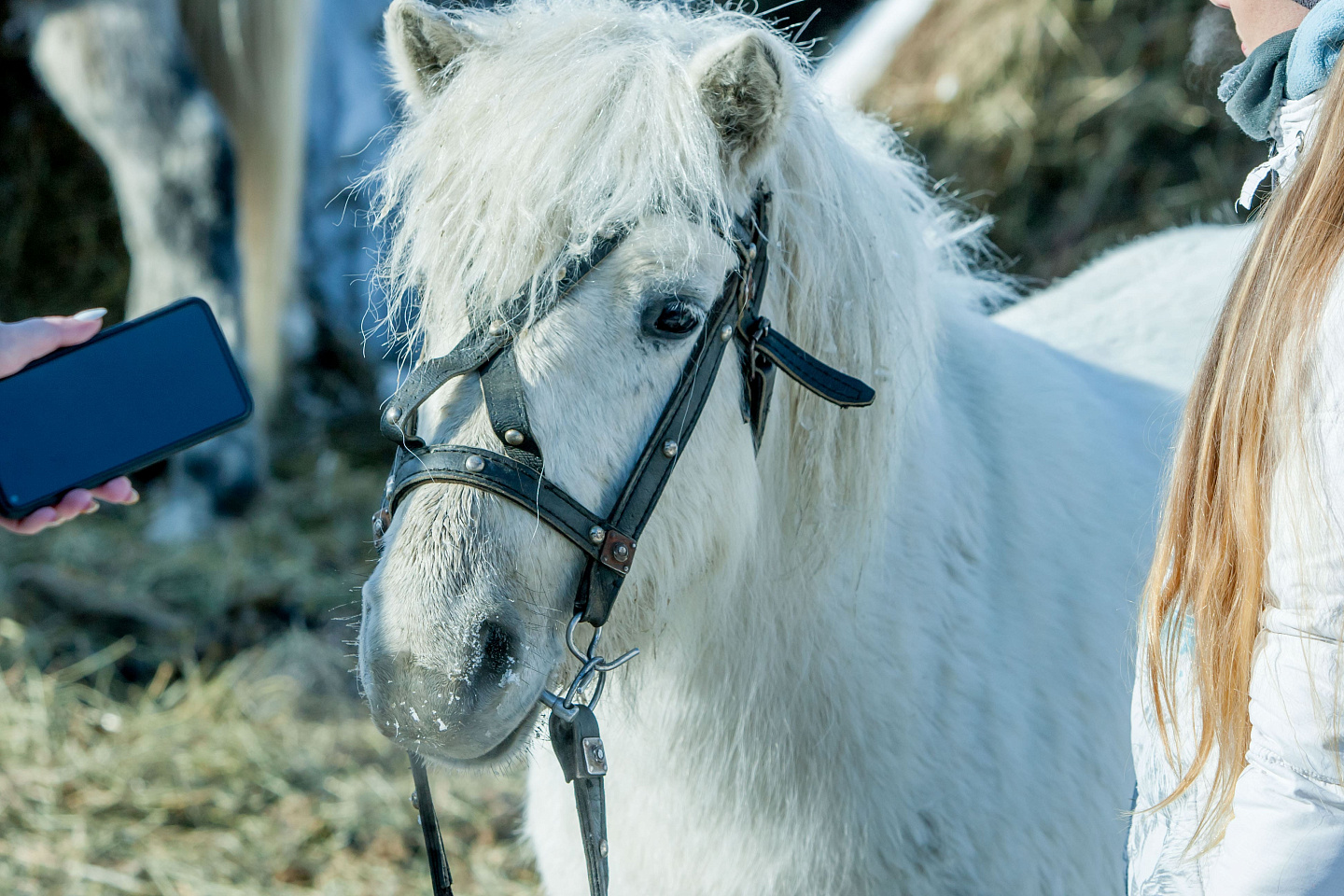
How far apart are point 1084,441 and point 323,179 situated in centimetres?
406

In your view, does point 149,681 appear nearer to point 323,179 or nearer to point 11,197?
point 323,179

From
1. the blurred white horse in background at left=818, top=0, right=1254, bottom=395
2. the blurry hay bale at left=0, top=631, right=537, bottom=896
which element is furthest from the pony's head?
the blurry hay bale at left=0, top=631, right=537, bottom=896

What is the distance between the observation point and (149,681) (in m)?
3.27

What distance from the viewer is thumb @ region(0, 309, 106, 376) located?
118 centimetres

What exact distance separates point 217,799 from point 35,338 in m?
1.93

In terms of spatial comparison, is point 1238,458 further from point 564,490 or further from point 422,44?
point 422,44

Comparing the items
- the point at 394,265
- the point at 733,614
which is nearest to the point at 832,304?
the point at 733,614

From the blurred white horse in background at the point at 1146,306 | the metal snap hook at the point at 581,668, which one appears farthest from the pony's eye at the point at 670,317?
the blurred white horse in background at the point at 1146,306

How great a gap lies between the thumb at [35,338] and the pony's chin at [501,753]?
64cm

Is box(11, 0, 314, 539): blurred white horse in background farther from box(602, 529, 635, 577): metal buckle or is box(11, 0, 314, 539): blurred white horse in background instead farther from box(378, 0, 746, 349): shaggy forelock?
box(602, 529, 635, 577): metal buckle

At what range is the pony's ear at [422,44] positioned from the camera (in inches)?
51.7

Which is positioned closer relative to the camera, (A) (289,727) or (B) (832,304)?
(B) (832,304)

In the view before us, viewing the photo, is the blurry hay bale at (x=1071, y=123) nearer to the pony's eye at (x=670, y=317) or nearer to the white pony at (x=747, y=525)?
the white pony at (x=747, y=525)

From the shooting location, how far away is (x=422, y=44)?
1341 millimetres
